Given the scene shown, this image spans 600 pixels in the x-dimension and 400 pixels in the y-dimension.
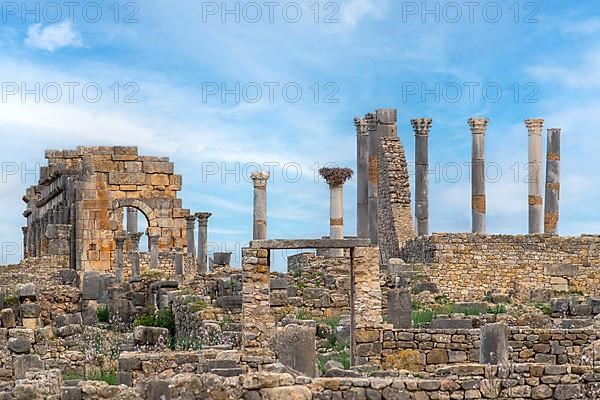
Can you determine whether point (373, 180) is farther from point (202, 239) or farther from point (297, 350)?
point (297, 350)

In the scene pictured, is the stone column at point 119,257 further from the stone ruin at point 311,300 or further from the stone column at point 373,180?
the stone column at point 373,180

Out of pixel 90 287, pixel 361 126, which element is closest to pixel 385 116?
pixel 361 126

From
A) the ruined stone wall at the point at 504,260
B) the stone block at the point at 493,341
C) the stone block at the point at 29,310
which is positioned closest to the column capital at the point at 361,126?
the ruined stone wall at the point at 504,260

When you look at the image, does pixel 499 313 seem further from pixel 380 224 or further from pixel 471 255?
pixel 380 224

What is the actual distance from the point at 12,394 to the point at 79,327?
1064 cm

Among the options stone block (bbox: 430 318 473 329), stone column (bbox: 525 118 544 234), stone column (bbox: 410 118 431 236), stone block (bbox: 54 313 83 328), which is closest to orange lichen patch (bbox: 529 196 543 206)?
stone column (bbox: 525 118 544 234)

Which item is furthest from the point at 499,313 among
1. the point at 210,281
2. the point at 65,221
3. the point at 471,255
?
the point at 65,221

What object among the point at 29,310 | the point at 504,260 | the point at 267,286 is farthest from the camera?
the point at 504,260

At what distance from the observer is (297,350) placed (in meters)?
12.7

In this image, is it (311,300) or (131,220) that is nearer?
(311,300)

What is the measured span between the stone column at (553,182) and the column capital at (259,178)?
10076mm

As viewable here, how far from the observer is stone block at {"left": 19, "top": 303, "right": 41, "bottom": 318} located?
24.7 metres

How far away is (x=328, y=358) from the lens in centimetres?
1689

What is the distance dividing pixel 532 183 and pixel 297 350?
2660cm
